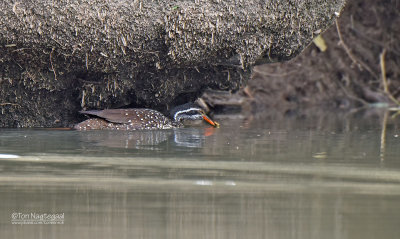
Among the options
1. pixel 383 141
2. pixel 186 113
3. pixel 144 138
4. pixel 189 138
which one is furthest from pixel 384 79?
pixel 144 138

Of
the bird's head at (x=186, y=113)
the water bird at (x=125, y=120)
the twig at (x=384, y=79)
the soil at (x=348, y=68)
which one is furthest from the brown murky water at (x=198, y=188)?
the soil at (x=348, y=68)

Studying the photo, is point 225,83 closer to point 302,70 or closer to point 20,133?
point 20,133

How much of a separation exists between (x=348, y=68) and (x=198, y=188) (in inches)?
368

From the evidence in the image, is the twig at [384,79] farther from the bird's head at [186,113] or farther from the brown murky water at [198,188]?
the brown murky water at [198,188]

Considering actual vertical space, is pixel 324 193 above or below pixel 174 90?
below

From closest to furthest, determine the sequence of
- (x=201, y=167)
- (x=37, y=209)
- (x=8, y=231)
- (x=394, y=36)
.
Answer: (x=8, y=231), (x=37, y=209), (x=201, y=167), (x=394, y=36)

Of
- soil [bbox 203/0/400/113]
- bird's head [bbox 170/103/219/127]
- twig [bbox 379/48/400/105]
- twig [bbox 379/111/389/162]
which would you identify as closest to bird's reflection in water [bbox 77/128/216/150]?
bird's head [bbox 170/103/219/127]

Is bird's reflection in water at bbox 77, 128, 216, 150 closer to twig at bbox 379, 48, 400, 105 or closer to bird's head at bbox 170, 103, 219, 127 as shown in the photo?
bird's head at bbox 170, 103, 219, 127

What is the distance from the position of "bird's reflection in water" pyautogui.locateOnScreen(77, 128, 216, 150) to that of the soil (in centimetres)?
545

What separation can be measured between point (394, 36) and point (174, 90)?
6420mm

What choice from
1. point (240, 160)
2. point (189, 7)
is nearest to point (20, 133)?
point (189, 7)

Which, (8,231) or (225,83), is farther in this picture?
(225,83)

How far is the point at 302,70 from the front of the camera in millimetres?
11688

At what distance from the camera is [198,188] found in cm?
303
